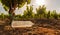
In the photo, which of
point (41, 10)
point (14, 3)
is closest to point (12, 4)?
point (14, 3)

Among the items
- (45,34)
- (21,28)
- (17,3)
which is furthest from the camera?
(17,3)

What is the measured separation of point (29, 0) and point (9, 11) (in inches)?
83.2

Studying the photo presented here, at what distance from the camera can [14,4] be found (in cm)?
1187

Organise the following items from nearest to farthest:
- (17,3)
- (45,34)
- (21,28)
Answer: (45,34) < (21,28) < (17,3)

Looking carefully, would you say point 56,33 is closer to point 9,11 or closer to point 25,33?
point 25,33

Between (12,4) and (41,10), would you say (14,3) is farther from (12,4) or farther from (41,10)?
(41,10)

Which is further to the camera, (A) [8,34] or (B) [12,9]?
(B) [12,9]

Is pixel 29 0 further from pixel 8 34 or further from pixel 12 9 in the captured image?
pixel 8 34

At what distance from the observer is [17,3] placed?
38.9 feet

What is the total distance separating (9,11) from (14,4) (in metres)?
0.84

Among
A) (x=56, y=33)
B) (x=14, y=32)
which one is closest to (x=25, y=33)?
(x=14, y=32)

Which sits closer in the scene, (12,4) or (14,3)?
(14,3)

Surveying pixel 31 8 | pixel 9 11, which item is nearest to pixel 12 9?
pixel 9 11

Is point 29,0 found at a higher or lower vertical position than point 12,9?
higher
